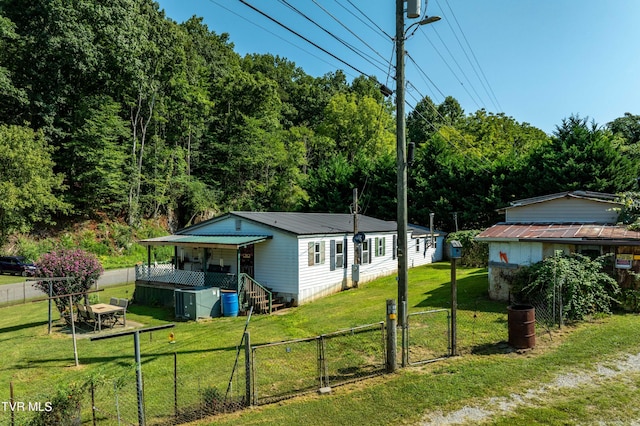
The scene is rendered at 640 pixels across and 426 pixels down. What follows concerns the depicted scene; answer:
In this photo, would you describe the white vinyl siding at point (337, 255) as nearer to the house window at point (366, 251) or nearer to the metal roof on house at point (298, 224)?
the metal roof on house at point (298, 224)

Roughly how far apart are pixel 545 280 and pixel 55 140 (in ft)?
127

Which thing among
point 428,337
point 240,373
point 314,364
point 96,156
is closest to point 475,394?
point 428,337

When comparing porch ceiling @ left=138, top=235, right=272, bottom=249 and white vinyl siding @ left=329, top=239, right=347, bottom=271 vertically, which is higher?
porch ceiling @ left=138, top=235, right=272, bottom=249

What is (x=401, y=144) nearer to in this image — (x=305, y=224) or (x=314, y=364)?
(x=314, y=364)

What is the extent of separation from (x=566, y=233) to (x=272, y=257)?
1170cm

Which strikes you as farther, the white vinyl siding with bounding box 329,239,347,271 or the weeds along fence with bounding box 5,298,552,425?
the white vinyl siding with bounding box 329,239,347,271

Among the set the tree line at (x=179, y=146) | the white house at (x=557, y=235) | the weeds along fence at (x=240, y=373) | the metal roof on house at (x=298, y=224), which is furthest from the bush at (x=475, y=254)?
the weeds along fence at (x=240, y=373)

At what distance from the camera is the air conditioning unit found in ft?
50.5

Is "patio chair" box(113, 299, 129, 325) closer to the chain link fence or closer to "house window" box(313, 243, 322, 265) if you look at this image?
"house window" box(313, 243, 322, 265)

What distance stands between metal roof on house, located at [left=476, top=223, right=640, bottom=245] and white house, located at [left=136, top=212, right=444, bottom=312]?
7.18 meters

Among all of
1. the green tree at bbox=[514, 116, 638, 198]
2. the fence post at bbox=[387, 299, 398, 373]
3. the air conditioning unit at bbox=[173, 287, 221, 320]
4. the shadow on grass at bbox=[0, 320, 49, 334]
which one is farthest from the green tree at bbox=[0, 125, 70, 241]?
the green tree at bbox=[514, 116, 638, 198]

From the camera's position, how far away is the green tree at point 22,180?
28031mm

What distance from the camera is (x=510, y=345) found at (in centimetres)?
937

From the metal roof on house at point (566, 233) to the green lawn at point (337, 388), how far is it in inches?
95.3
